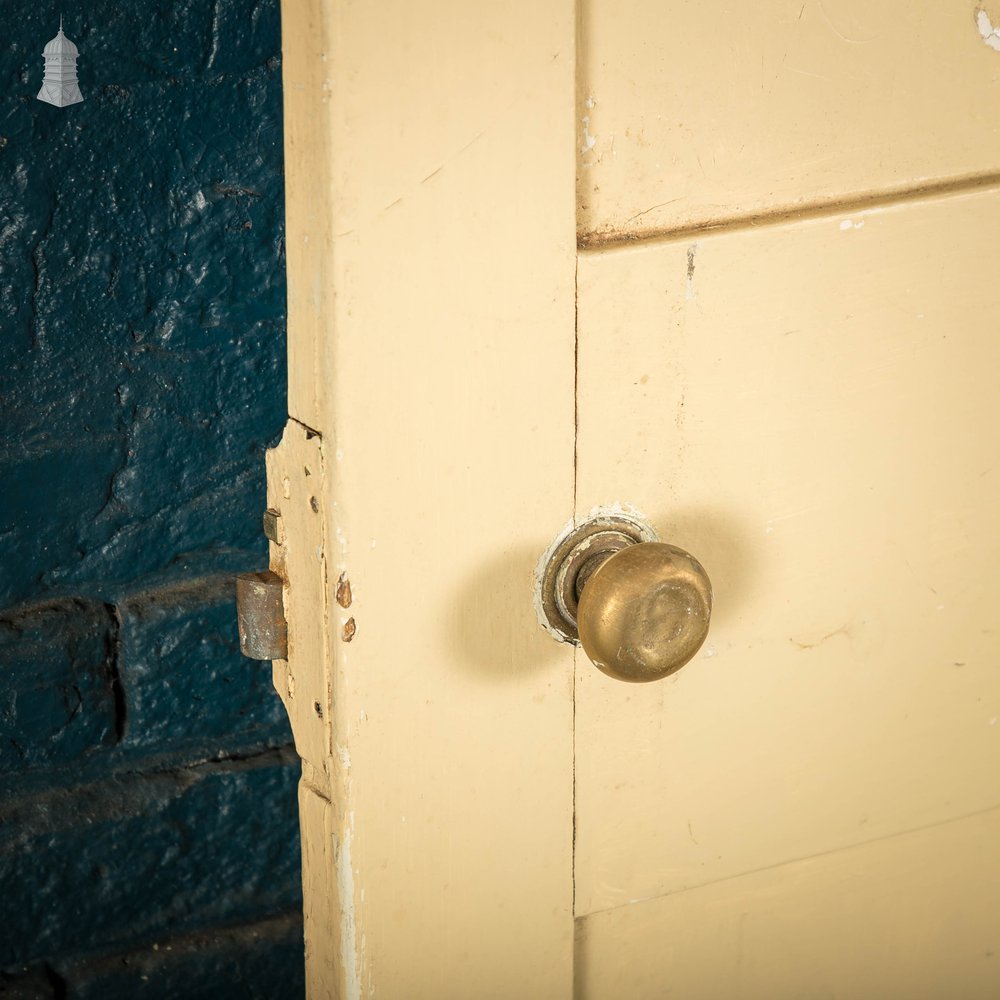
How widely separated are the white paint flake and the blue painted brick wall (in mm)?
812

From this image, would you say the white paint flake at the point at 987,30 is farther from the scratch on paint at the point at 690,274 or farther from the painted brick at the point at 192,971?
the painted brick at the point at 192,971

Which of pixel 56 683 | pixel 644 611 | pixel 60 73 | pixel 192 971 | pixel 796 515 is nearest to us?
pixel 644 611

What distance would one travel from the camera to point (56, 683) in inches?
50.4

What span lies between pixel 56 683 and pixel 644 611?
3.19 feet

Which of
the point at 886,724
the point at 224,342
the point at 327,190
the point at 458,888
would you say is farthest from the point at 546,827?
the point at 224,342

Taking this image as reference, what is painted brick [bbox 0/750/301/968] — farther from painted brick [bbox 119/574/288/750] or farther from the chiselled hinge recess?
the chiselled hinge recess

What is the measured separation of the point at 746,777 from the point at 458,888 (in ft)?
0.54

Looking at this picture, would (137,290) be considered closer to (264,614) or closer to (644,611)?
(264,614)

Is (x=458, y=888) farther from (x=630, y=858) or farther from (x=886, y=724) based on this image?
(x=886, y=724)

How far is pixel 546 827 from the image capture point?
585 millimetres

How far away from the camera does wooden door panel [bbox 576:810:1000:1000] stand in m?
0.64

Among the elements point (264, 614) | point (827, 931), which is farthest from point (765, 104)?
point (827, 931)

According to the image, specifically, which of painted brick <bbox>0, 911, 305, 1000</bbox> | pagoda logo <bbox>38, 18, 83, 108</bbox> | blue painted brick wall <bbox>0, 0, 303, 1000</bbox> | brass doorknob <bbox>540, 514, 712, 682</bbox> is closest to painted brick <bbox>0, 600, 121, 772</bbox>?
blue painted brick wall <bbox>0, 0, 303, 1000</bbox>

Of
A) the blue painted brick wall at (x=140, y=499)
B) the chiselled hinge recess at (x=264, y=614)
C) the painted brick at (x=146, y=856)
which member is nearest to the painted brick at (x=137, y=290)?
the blue painted brick wall at (x=140, y=499)
